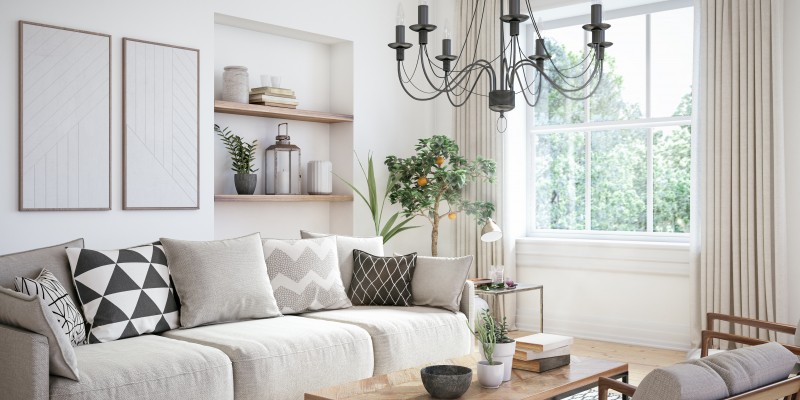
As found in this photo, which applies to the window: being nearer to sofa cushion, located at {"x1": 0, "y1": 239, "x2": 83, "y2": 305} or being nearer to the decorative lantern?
the decorative lantern

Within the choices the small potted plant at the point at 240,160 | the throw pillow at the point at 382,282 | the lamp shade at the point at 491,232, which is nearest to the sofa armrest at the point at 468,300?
the throw pillow at the point at 382,282

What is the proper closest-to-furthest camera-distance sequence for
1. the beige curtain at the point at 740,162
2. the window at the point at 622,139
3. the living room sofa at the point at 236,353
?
1. the living room sofa at the point at 236,353
2. the beige curtain at the point at 740,162
3. the window at the point at 622,139

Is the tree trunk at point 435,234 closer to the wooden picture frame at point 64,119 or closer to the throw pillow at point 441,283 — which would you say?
the throw pillow at point 441,283

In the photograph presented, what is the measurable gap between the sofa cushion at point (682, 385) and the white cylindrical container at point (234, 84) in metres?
3.72

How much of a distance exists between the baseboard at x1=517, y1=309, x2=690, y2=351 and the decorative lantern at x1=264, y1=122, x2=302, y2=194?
2103mm

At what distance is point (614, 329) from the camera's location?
562 centimetres

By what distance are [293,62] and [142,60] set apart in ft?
4.52

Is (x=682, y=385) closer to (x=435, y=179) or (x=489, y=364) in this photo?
(x=489, y=364)

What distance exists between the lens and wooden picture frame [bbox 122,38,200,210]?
434 centimetres

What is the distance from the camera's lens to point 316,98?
5758 mm

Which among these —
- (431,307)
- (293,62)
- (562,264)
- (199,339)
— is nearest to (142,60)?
(293,62)

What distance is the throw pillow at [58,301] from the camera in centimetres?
311

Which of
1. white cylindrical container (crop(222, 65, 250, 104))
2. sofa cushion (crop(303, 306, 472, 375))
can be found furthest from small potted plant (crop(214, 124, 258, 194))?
sofa cushion (crop(303, 306, 472, 375))

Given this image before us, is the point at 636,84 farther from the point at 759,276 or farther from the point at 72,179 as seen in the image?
the point at 72,179
